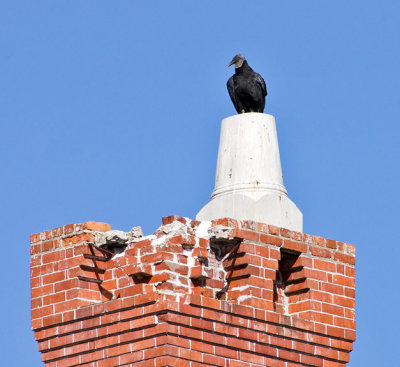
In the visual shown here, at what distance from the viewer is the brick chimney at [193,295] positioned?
1553 cm

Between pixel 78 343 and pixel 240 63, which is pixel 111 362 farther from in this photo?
pixel 240 63

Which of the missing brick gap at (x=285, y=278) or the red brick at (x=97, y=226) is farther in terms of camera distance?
the missing brick gap at (x=285, y=278)

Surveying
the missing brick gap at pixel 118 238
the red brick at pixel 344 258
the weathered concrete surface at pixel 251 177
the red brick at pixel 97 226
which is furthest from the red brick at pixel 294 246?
the red brick at pixel 97 226

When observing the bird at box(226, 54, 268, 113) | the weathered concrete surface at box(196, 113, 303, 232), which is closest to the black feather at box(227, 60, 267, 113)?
the bird at box(226, 54, 268, 113)

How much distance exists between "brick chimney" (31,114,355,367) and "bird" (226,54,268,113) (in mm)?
950

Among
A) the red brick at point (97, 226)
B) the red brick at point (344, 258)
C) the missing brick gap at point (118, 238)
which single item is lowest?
the missing brick gap at point (118, 238)

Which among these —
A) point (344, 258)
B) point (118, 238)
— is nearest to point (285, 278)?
point (344, 258)

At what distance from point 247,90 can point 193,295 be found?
287 centimetres

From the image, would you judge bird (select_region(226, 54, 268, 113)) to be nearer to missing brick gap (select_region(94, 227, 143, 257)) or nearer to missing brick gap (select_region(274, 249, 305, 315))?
missing brick gap (select_region(274, 249, 305, 315))

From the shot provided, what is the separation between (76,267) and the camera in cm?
1623

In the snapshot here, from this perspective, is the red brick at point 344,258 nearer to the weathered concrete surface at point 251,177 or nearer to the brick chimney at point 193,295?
the brick chimney at point 193,295

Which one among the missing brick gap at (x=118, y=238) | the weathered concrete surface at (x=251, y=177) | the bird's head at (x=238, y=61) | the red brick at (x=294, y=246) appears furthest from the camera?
the bird's head at (x=238, y=61)

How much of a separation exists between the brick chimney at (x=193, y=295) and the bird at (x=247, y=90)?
950mm

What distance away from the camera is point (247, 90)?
1758cm
